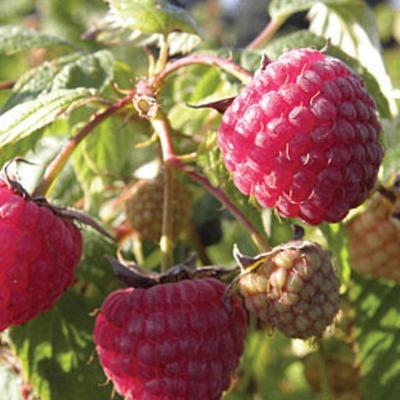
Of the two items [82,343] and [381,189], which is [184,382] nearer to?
[82,343]

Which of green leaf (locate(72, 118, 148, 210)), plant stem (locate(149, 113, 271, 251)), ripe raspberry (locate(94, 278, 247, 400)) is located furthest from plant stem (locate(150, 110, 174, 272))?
green leaf (locate(72, 118, 148, 210))

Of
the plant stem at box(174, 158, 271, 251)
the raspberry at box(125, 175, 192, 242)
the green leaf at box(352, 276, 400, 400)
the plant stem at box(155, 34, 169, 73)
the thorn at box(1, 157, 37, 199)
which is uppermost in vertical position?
the plant stem at box(155, 34, 169, 73)

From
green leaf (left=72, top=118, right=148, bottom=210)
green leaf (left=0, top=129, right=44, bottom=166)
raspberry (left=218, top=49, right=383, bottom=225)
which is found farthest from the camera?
green leaf (left=72, top=118, right=148, bottom=210)

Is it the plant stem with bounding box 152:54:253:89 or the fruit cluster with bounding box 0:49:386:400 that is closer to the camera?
the fruit cluster with bounding box 0:49:386:400

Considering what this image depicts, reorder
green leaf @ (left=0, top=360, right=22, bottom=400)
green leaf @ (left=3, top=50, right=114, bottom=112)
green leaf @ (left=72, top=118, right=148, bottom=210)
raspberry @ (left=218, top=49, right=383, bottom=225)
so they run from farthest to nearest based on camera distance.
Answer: green leaf @ (left=72, top=118, right=148, bottom=210), green leaf @ (left=0, top=360, right=22, bottom=400), green leaf @ (left=3, top=50, right=114, bottom=112), raspberry @ (left=218, top=49, right=383, bottom=225)

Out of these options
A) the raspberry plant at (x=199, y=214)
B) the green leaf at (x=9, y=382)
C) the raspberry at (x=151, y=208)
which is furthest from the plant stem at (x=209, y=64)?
the green leaf at (x=9, y=382)

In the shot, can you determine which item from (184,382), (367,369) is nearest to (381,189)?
(367,369)

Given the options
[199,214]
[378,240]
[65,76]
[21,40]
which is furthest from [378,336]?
[21,40]

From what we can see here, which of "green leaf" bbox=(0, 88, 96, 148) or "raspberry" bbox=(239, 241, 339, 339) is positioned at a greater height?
"green leaf" bbox=(0, 88, 96, 148)

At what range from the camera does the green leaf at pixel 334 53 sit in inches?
55.7

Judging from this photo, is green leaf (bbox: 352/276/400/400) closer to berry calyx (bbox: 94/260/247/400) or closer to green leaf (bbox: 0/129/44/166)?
berry calyx (bbox: 94/260/247/400)

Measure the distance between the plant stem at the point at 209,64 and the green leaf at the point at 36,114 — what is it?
0.15 meters

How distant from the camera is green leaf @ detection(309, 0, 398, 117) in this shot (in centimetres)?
158

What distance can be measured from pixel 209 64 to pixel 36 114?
0.28 meters
